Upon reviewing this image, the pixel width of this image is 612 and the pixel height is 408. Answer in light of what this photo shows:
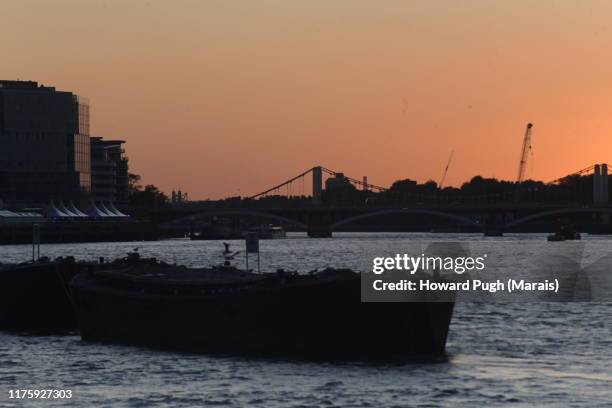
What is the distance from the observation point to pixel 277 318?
45812mm

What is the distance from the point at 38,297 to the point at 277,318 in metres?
18.1

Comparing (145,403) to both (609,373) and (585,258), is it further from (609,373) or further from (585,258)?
(585,258)

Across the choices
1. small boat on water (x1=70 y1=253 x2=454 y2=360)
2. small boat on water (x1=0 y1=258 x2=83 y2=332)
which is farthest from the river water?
small boat on water (x1=0 y1=258 x2=83 y2=332)

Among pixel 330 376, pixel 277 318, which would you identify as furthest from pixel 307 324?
pixel 330 376

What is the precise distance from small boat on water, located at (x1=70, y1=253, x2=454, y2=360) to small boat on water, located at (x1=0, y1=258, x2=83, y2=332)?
796 centimetres

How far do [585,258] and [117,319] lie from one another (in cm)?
10840

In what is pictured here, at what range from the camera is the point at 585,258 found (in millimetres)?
157000

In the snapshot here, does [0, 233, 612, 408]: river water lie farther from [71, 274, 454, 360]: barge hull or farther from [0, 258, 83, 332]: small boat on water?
[0, 258, 83, 332]: small boat on water

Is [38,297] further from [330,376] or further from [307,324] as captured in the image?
[330,376]

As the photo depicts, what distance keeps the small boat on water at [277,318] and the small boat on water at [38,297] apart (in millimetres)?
7965

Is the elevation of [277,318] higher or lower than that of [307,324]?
higher

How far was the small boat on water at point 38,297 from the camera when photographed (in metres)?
61.1

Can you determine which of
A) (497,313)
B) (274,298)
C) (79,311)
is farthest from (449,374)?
(497,313)

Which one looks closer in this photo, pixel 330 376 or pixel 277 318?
pixel 330 376
